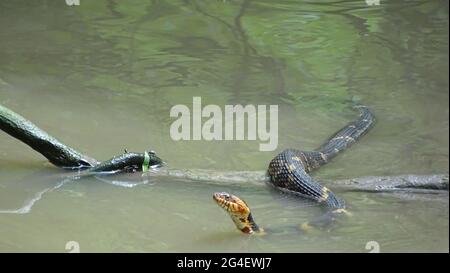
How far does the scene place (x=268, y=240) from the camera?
18.5ft

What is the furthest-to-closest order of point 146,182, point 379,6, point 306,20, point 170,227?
point 379,6 < point 306,20 < point 146,182 < point 170,227

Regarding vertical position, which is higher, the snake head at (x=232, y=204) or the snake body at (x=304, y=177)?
the snake head at (x=232, y=204)

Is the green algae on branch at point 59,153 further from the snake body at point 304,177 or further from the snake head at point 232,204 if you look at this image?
the snake head at point 232,204

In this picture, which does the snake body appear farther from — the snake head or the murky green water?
the murky green water

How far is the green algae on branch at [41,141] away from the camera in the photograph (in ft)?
23.0

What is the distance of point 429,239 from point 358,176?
156 centimetres

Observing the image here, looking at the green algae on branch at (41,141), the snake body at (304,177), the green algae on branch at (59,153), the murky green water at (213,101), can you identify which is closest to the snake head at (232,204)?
the snake body at (304,177)

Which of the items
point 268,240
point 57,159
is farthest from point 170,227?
point 57,159

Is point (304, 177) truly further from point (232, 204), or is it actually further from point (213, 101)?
point (213, 101)

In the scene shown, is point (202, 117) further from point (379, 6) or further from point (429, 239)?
point (379, 6)

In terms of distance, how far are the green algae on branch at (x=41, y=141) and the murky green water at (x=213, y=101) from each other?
162mm

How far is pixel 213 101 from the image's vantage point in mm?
9031

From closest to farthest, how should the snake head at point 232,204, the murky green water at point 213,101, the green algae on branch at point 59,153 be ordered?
the snake head at point 232,204 < the murky green water at point 213,101 < the green algae on branch at point 59,153

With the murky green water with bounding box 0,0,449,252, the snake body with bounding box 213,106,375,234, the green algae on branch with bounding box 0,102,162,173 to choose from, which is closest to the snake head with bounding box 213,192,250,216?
the snake body with bounding box 213,106,375,234
